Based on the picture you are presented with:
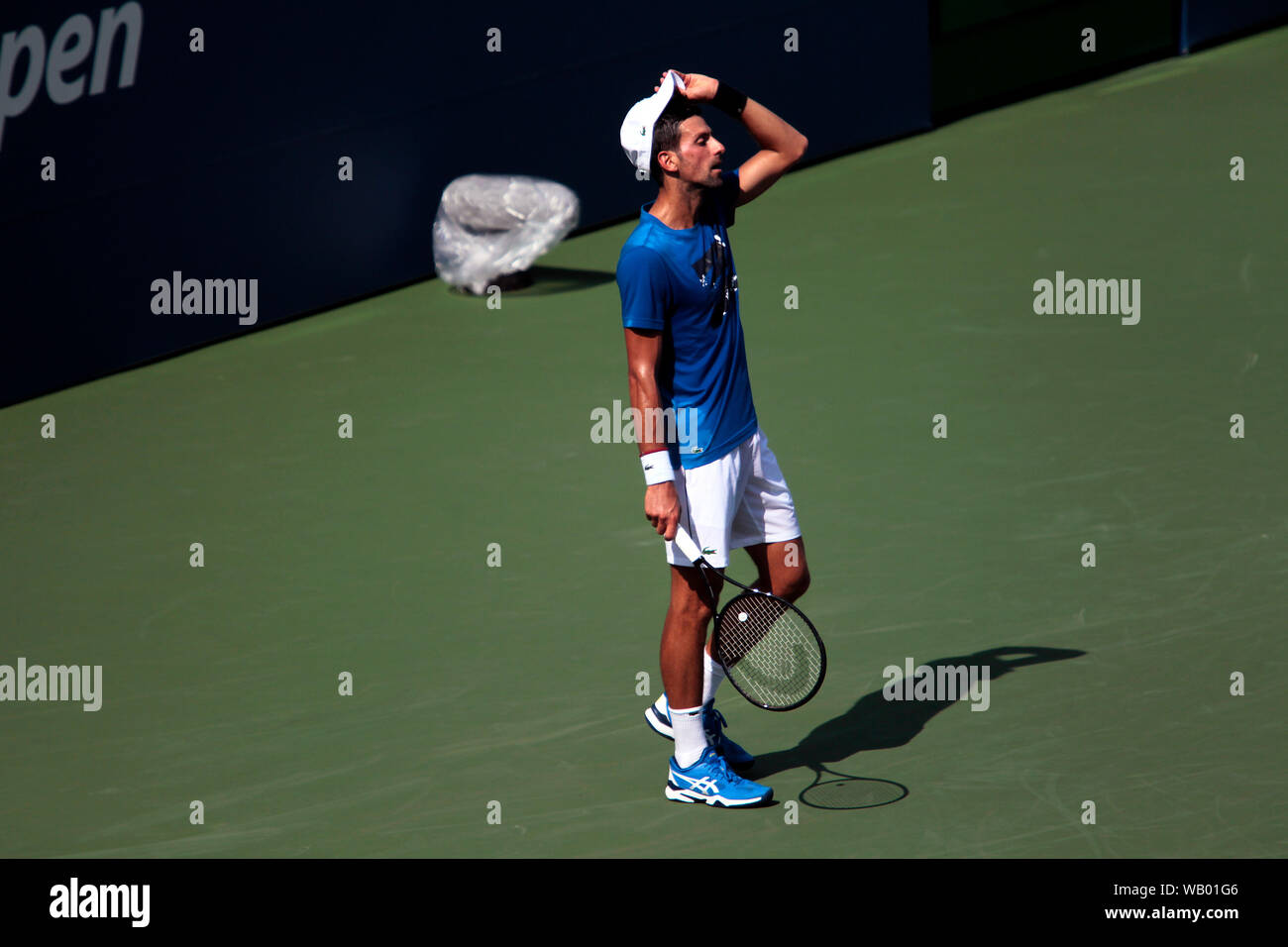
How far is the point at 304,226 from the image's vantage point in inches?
481

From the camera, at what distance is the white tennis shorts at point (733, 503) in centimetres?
606

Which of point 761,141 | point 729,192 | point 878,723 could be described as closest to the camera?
point 729,192

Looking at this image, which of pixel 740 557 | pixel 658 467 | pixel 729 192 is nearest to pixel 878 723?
pixel 658 467

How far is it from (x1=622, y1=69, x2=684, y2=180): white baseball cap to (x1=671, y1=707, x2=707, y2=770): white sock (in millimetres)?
1861

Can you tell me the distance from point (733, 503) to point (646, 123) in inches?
51.5

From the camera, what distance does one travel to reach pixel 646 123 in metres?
5.90

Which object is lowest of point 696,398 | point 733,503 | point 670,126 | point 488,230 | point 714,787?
point 714,787

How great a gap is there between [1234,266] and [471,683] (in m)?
6.04

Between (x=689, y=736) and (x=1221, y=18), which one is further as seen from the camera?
(x=1221, y=18)

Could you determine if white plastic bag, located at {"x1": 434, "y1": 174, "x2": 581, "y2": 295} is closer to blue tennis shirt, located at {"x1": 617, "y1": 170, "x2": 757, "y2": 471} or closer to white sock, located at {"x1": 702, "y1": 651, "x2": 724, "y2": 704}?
blue tennis shirt, located at {"x1": 617, "y1": 170, "x2": 757, "y2": 471}

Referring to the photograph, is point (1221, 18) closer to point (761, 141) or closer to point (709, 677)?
point (761, 141)

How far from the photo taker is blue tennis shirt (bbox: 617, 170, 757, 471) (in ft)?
19.3

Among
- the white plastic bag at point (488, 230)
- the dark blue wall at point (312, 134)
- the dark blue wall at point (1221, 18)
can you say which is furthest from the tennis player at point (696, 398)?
the dark blue wall at point (1221, 18)

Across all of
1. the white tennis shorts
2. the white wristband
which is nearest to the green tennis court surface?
the white tennis shorts
